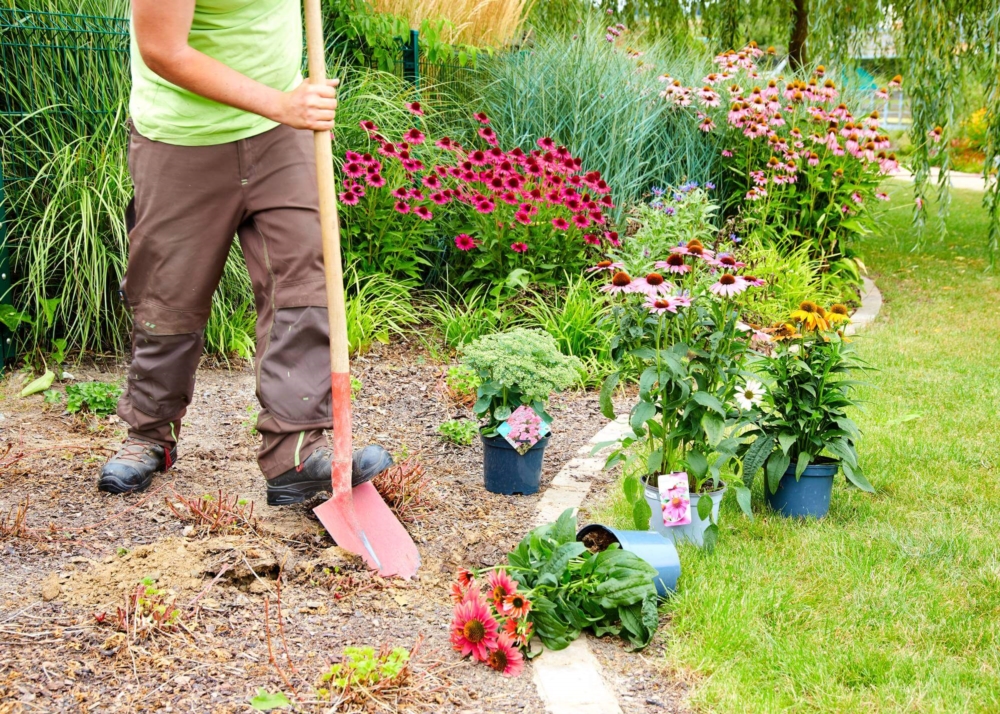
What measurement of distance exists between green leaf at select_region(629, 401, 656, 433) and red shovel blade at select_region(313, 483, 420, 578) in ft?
2.36

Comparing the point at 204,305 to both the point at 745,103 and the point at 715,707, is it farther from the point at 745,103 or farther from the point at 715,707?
the point at 745,103

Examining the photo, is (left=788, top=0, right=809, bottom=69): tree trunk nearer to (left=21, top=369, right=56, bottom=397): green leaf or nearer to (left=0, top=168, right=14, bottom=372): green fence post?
(left=0, top=168, right=14, bottom=372): green fence post

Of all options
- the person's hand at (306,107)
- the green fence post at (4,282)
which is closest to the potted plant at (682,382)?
the person's hand at (306,107)

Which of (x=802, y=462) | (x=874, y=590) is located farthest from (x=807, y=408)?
(x=874, y=590)

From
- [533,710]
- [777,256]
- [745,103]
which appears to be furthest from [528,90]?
[533,710]

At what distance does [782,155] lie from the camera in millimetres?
6406

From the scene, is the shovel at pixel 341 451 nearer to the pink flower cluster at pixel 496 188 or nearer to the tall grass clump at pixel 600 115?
the pink flower cluster at pixel 496 188

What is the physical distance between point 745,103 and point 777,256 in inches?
48.3

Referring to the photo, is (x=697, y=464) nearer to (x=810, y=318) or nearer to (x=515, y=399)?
(x=810, y=318)

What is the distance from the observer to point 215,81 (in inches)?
94.4

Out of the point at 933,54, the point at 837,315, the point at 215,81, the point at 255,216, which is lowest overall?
the point at 837,315

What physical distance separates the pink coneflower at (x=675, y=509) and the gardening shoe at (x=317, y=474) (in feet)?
2.67

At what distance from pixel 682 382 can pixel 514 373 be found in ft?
2.16

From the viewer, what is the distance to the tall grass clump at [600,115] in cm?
616
